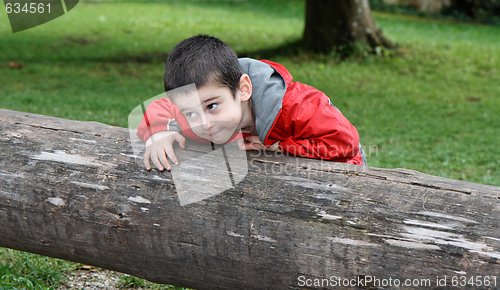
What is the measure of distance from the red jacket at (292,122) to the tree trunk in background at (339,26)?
Answer: 8.46 metres

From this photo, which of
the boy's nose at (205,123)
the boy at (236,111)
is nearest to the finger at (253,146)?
the boy at (236,111)

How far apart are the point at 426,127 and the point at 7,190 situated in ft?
19.8

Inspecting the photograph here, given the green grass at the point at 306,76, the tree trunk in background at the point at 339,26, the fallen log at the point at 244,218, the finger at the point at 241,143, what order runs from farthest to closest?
the tree trunk in background at the point at 339,26 < the green grass at the point at 306,76 < the finger at the point at 241,143 < the fallen log at the point at 244,218

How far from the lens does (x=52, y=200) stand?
10.9 ft

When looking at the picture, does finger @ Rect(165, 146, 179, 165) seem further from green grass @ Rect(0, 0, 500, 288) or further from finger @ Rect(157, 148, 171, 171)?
green grass @ Rect(0, 0, 500, 288)

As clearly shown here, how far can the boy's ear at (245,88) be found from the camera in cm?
332

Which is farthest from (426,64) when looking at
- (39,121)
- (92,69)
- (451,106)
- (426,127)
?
(39,121)

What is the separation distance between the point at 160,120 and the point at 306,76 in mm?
7613

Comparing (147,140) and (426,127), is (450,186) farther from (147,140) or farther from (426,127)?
(426,127)

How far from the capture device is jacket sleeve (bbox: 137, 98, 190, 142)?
11.1 ft

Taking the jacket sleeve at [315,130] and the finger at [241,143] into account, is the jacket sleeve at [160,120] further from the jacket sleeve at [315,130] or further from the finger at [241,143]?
the jacket sleeve at [315,130]

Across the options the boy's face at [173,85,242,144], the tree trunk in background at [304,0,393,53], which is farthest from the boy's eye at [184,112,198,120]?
the tree trunk in background at [304,0,393,53]

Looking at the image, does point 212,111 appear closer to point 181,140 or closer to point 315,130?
point 181,140

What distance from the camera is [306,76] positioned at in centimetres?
1092
